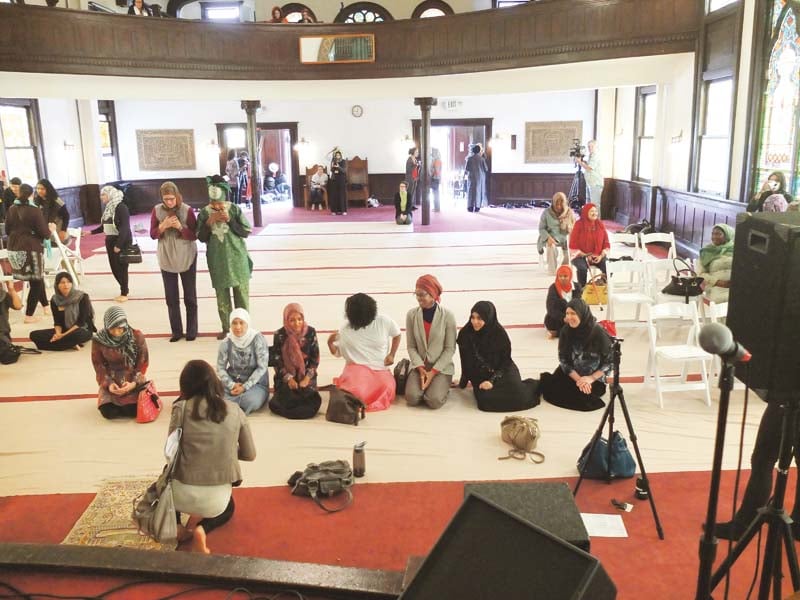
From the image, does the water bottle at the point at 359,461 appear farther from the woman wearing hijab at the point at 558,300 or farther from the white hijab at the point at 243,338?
the woman wearing hijab at the point at 558,300

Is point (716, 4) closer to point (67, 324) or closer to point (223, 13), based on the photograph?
point (67, 324)

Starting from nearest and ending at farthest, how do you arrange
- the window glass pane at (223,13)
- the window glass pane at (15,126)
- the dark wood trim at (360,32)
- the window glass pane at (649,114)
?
the dark wood trim at (360,32)
the window glass pane at (15,126)
the window glass pane at (649,114)
the window glass pane at (223,13)

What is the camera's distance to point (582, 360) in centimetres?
525

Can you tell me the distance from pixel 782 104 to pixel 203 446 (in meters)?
8.39

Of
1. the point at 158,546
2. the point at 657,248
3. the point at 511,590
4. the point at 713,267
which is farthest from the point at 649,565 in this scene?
the point at 657,248

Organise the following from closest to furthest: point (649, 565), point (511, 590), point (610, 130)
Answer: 1. point (511, 590)
2. point (649, 565)
3. point (610, 130)

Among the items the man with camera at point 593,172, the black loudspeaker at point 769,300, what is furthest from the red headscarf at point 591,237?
the man with camera at point 593,172

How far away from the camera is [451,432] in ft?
16.2

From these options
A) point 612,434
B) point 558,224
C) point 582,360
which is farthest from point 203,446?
point 558,224

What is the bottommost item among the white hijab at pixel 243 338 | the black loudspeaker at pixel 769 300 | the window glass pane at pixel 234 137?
the white hijab at pixel 243 338

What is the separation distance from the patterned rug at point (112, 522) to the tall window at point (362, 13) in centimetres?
1556

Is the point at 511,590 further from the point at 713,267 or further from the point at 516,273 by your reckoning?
the point at 516,273

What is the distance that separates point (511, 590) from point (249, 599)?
1241 millimetres

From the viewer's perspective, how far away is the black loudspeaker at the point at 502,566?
1.88 m
